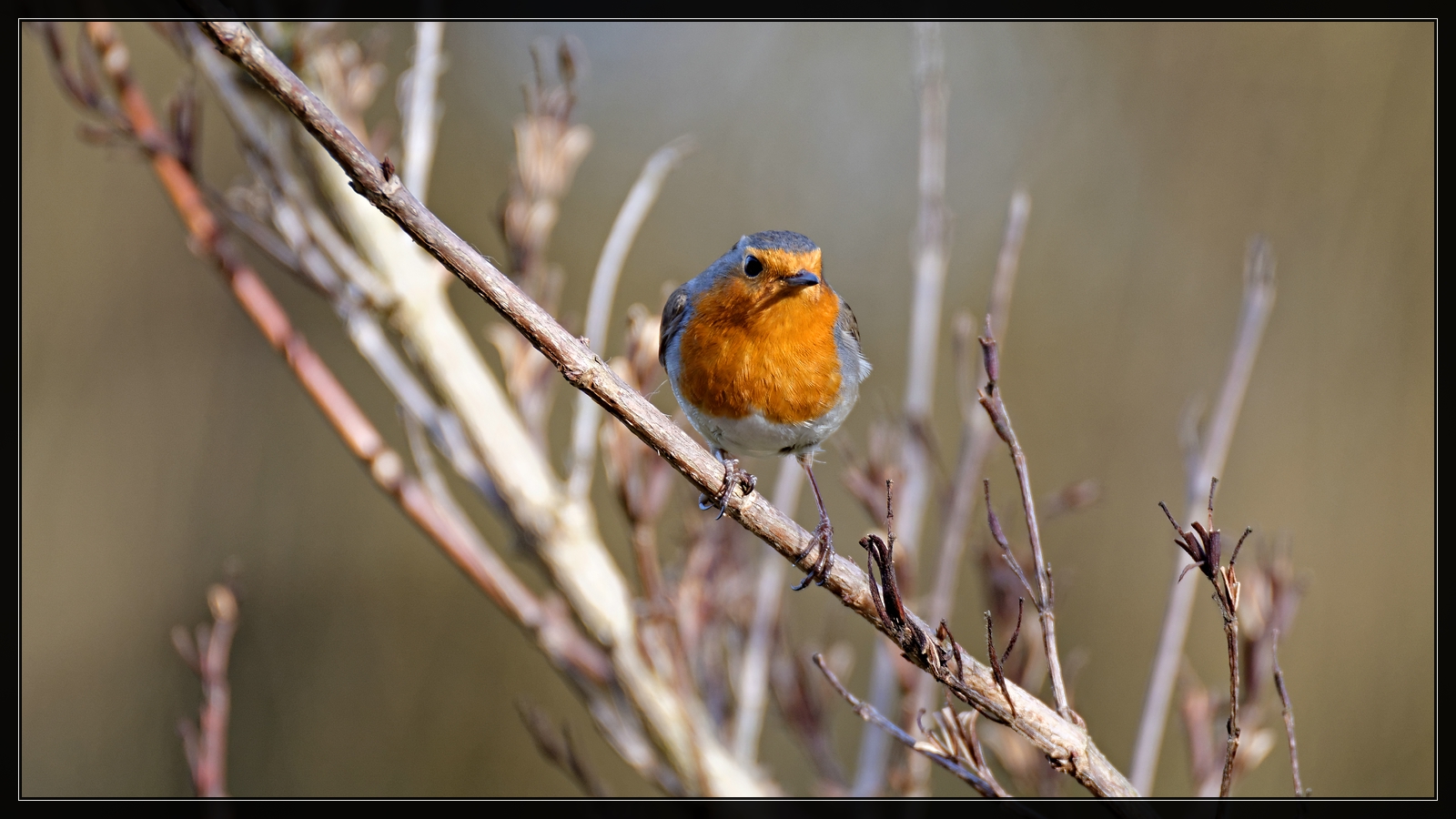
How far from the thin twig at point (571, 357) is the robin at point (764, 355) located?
0.67 meters

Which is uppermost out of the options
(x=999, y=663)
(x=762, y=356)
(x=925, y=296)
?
(x=925, y=296)

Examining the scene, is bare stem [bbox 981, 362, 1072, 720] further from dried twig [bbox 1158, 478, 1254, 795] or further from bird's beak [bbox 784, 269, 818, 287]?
bird's beak [bbox 784, 269, 818, 287]

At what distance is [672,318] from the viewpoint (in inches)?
94.6

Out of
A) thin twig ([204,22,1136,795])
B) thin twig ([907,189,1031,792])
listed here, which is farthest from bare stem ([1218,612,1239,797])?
thin twig ([907,189,1031,792])

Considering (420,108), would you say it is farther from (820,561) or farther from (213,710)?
(820,561)

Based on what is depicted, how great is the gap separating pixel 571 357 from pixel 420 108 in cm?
140

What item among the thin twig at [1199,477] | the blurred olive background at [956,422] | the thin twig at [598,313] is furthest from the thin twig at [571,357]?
the blurred olive background at [956,422]

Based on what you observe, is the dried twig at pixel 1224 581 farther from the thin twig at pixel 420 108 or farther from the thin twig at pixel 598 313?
the thin twig at pixel 420 108

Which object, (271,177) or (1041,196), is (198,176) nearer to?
(271,177)

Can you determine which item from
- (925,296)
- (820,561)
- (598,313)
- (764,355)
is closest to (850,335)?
(925,296)

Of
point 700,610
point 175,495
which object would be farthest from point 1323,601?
point 175,495

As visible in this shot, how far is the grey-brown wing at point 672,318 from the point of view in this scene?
7.68 feet

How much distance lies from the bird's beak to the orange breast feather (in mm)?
87

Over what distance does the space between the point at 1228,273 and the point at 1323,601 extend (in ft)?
5.26
